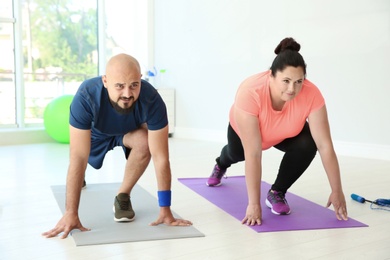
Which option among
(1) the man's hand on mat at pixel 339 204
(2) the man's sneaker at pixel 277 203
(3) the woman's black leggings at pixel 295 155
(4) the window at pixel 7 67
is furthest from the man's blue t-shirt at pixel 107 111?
(4) the window at pixel 7 67

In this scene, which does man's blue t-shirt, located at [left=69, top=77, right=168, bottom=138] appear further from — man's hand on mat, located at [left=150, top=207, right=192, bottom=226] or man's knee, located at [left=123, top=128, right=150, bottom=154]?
man's hand on mat, located at [left=150, top=207, right=192, bottom=226]

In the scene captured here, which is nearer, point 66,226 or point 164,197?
point 66,226

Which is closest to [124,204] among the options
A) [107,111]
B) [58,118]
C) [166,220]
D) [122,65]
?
[166,220]

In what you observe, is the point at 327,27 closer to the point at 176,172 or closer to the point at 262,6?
the point at 262,6

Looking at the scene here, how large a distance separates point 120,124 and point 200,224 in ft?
1.93

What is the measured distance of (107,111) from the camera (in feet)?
7.25

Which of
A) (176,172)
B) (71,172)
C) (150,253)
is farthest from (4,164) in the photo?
(150,253)

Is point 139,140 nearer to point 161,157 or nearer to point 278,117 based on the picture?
point 161,157

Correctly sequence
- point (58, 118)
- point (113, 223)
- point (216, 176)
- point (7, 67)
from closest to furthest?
point (113, 223) → point (216, 176) → point (58, 118) → point (7, 67)

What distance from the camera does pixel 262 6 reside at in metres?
5.05

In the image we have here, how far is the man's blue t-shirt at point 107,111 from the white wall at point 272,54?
272cm

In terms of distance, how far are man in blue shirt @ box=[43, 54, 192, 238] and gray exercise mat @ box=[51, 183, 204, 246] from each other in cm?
5

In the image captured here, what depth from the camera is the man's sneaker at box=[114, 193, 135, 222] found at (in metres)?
2.37

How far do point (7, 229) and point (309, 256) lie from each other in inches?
51.4
